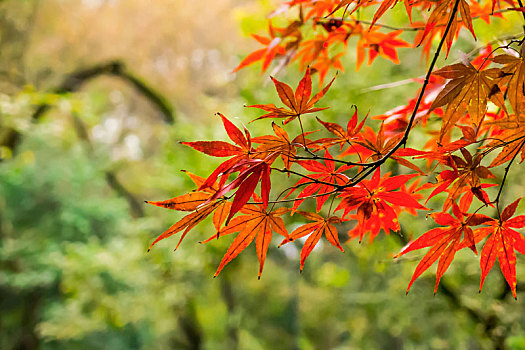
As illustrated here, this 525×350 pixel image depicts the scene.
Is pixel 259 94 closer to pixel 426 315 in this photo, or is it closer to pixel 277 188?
pixel 277 188

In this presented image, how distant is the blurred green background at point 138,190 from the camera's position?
2.01 m

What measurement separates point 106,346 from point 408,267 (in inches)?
105

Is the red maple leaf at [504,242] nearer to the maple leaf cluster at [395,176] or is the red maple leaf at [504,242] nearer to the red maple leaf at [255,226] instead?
the maple leaf cluster at [395,176]

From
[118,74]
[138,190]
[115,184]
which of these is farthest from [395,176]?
[138,190]

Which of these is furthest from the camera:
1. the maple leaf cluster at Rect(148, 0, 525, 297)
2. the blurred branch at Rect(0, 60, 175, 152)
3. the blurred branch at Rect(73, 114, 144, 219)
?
the blurred branch at Rect(73, 114, 144, 219)

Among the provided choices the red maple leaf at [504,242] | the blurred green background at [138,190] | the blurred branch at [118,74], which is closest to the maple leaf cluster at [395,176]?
the red maple leaf at [504,242]

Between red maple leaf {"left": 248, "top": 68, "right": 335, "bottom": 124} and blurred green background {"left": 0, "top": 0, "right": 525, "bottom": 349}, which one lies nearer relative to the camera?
red maple leaf {"left": 248, "top": 68, "right": 335, "bottom": 124}

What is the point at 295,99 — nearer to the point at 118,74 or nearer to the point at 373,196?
the point at 373,196

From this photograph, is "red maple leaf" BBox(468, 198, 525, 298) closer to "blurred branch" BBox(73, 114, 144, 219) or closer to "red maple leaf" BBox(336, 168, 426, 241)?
"red maple leaf" BBox(336, 168, 426, 241)

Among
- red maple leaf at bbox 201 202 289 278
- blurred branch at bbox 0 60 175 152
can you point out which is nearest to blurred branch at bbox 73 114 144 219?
blurred branch at bbox 0 60 175 152

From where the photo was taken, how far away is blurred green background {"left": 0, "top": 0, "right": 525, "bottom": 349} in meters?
2.01

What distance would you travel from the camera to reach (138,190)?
14.0ft

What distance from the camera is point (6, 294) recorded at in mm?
3223

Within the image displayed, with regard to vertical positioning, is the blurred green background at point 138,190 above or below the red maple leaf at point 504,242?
below
